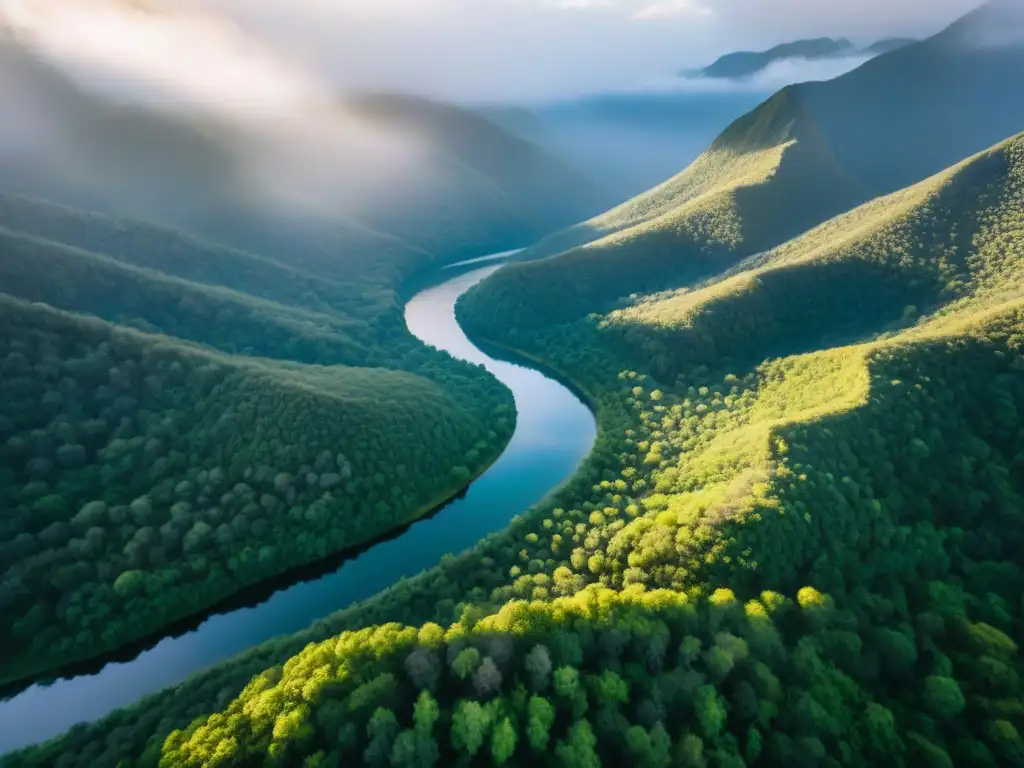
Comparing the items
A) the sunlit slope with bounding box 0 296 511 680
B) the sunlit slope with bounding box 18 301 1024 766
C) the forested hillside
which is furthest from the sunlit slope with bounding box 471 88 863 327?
the sunlit slope with bounding box 18 301 1024 766

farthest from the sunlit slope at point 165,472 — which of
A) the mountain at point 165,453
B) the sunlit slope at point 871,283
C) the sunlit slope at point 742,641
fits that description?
the sunlit slope at point 871,283

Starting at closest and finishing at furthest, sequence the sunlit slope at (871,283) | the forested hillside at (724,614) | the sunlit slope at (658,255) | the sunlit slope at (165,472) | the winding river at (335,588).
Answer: the forested hillside at (724,614) → the winding river at (335,588) → the sunlit slope at (165,472) → the sunlit slope at (871,283) → the sunlit slope at (658,255)

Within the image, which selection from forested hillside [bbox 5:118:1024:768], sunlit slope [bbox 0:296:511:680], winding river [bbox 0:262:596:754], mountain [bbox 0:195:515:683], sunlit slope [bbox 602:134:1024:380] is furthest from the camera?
sunlit slope [bbox 602:134:1024:380]

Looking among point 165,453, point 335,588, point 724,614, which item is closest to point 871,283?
point 724,614

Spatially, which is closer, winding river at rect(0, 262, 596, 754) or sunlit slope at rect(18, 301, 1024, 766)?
sunlit slope at rect(18, 301, 1024, 766)

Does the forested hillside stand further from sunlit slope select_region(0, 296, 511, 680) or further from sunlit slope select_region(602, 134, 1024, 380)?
sunlit slope select_region(0, 296, 511, 680)

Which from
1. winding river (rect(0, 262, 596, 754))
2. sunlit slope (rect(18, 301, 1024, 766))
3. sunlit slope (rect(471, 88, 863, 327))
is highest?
sunlit slope (rect(471, 88, 863, 327))

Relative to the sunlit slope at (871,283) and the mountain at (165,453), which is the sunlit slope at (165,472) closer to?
the mountain at (165,453)
